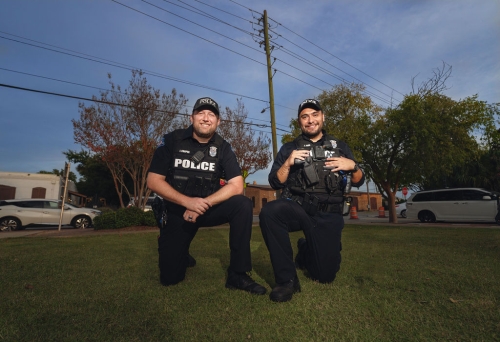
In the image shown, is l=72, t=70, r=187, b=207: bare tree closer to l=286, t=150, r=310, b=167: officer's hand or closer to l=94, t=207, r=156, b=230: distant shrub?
l=94, t=207, r=156, b=230: distant shrub

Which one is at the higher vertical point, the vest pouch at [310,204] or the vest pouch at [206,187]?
the vest pouch at [206,187]

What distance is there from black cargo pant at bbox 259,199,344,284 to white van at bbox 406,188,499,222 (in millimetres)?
14035

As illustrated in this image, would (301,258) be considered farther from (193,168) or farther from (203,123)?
(203,123)

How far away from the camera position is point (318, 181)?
303cm

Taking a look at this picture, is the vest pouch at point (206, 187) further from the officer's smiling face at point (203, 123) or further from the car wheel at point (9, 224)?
the car wheel at point (9, 224)

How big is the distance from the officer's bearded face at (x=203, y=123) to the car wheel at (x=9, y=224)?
46.9 ft

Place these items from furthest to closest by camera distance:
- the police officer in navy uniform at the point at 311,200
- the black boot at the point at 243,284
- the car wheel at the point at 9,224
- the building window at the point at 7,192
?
the building window at the point at 7,192
the car wheel at the point at 9,224
the police officer in navy uniform at the point at 311,200
the black boot at the point at 243,284

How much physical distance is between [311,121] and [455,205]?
1467 cm

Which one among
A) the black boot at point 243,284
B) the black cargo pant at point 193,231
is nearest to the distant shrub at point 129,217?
the black cargo pant at point 193,231

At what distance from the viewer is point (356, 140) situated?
50.1 ft

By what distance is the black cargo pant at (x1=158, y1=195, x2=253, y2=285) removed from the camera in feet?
9.46

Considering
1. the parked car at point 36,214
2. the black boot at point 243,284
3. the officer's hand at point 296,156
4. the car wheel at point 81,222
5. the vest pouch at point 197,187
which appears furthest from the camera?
the car wheel at point 81,222

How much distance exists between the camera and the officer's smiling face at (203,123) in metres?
3.26

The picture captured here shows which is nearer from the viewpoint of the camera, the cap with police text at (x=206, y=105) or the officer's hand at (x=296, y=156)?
the officer's hand at (x=296, y=156)
